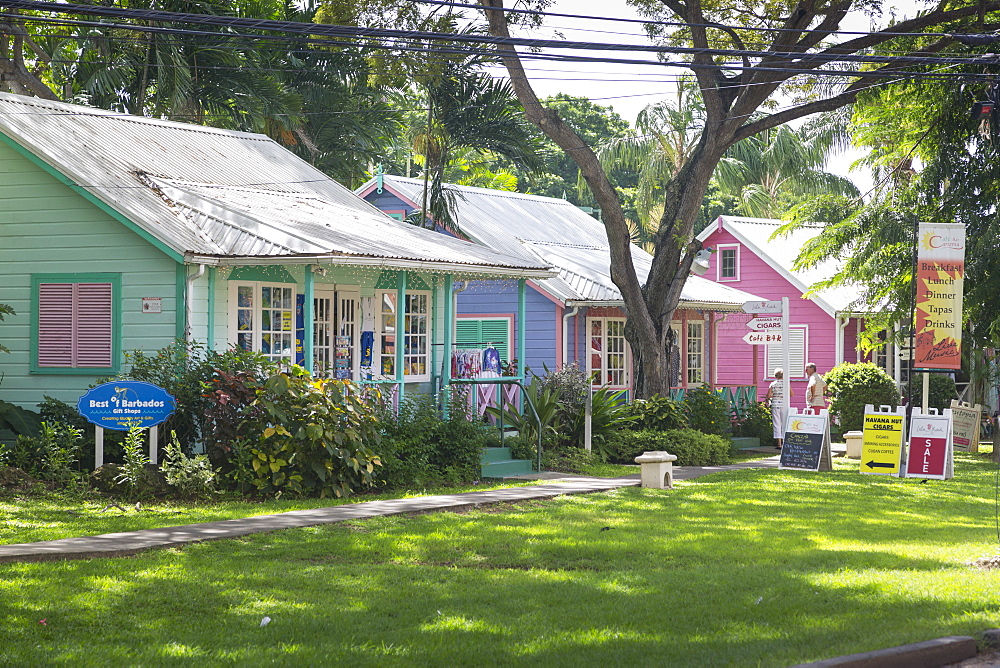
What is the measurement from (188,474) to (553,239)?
17146mm

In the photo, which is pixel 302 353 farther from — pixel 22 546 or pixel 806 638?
pixel 806 638

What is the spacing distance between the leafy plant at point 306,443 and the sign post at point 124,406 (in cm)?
120

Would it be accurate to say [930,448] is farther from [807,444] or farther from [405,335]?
[405,335]

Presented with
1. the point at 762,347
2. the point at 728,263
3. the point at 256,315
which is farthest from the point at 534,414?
the point at 728,263

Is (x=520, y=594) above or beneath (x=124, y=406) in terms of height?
beneath

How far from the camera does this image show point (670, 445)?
67.8ft

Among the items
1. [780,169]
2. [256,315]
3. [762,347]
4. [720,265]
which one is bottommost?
[762,347]

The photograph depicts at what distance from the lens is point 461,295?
2709cm

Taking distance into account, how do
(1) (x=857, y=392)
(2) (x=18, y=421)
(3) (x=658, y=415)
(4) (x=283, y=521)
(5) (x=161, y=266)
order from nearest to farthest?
(4) (x=283, y=521), (2) (x=18, y=421), (5) (x=161, y=266), (3) (x=658, y=415), (1) (x=857, y=392)

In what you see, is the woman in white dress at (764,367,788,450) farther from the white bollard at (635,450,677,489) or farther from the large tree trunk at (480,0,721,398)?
the white bollard at (635,450,677,489)

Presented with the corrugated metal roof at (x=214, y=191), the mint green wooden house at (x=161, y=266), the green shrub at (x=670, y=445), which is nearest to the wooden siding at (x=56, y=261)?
the mint green wooden house at (x=161, y=266)

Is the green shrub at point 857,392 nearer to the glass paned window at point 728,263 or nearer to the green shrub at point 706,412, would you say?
the green shrub at point 706,412

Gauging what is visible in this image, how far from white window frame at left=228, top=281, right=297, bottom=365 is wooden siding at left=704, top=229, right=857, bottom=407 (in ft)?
56.6

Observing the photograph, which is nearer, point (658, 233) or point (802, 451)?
point (802, 451)
